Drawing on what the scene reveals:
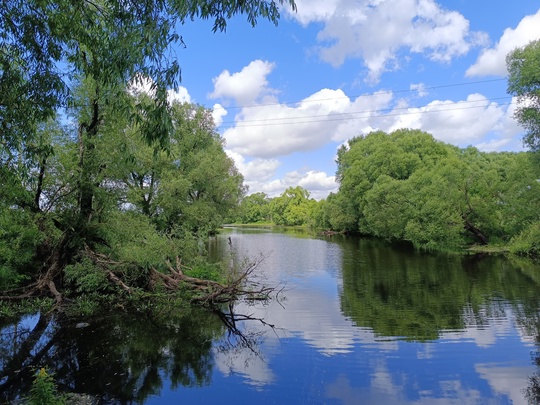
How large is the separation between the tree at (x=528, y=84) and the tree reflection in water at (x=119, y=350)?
2628cm

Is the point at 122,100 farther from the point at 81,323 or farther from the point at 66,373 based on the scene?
the point at 81,323

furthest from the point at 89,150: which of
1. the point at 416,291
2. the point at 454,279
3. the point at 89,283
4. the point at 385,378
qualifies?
the point at 454,279

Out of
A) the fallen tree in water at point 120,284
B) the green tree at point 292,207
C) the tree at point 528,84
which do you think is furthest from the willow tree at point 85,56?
the green tree at point 292,207

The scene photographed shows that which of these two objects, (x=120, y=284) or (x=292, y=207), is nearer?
(x=120, y=284)

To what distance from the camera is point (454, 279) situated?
2048 centimetres

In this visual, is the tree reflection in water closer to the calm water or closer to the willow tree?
the calm water

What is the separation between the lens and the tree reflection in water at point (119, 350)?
8281mm

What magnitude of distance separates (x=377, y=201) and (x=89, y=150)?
35790mm

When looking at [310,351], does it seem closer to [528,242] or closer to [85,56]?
[85,56]

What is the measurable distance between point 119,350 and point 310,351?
17.1 ft

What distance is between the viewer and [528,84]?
27.6 metres

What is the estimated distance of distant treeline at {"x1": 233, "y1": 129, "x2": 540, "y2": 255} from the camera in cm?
3130

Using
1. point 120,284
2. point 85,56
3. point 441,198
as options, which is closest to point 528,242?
point 441,198

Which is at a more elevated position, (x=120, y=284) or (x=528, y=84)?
(x=528, y=84)
